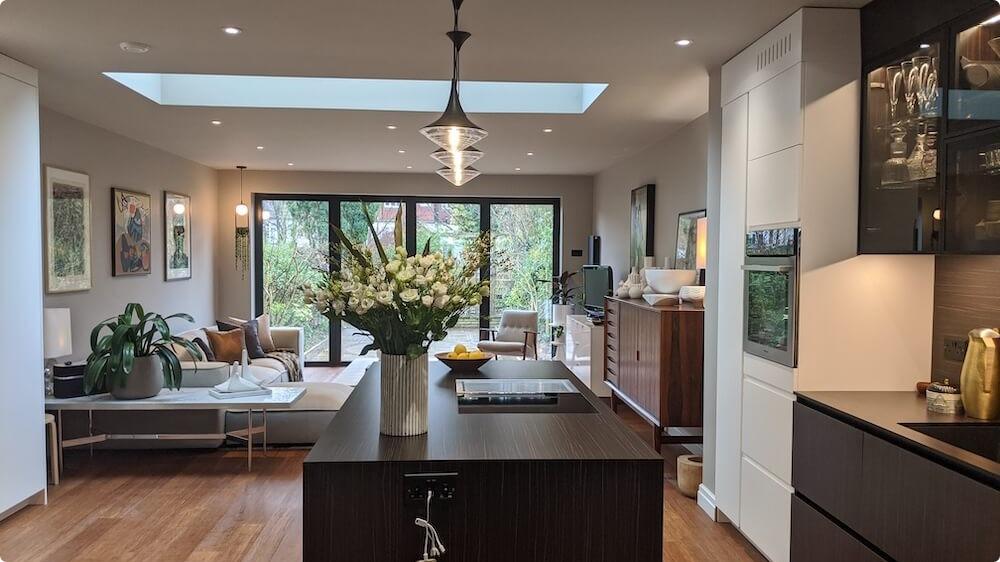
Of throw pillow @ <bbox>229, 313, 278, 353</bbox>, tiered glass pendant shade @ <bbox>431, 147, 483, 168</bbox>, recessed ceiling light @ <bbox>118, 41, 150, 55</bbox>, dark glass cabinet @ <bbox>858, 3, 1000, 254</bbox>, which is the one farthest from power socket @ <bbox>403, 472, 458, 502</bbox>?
throw pillow @ <bbox>229, 313, 278, 353</bbox>

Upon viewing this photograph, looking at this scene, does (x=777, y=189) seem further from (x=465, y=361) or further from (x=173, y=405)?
(x=173, y=405)

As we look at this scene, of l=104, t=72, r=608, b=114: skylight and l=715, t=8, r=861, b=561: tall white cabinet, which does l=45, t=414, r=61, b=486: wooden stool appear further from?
l=715, t=8, r=861, b=561: tall white cabinet

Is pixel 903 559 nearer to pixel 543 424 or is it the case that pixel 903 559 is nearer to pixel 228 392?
pixel 543 424

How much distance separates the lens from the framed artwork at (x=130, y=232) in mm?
6070

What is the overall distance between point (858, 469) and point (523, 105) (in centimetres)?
348

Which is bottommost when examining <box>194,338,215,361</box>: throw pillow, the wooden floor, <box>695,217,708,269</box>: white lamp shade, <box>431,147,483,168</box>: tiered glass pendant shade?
the wooden floor

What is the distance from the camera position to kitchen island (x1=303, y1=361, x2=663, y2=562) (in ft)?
6.52

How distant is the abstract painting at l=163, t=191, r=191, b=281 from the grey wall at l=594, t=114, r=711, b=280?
486 centimetres

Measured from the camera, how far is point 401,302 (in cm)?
217

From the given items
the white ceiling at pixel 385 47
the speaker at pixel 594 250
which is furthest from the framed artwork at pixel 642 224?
the speaker at pixel 594 250

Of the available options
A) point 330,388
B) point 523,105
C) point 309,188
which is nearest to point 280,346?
point 309,188

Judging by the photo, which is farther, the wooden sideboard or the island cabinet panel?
the wooden sideboard

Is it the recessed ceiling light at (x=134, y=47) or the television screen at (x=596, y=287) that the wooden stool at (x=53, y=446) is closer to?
the recessed ceiling light at (x=134, y=47)

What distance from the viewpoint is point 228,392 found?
480 cm
